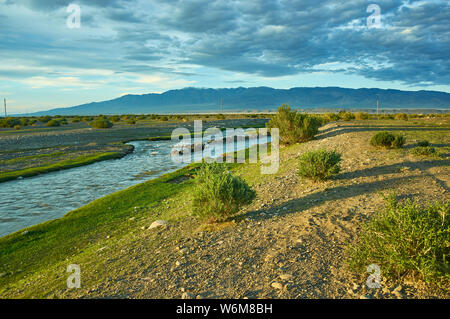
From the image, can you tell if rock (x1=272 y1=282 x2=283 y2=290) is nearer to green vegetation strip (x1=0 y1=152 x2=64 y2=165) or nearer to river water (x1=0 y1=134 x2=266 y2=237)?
river water (x1=0 y1=134 x2=266 y2=237)

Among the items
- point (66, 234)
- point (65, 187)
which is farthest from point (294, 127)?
point (66, 234)

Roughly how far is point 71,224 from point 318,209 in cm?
815

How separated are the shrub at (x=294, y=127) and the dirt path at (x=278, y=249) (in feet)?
39.2

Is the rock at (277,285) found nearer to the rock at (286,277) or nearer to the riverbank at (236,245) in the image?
the riverbank at (236,245)

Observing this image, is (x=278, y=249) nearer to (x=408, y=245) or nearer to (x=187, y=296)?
(x=187, y=296)

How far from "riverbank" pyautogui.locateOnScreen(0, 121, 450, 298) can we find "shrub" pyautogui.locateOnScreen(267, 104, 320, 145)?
9.87m

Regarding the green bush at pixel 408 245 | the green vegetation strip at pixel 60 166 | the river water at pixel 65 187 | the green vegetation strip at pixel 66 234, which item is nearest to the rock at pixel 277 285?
the green bush at pixel 408 245

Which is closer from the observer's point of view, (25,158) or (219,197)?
(219,197)

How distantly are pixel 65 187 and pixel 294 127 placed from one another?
15277 millimetres

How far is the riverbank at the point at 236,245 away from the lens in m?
5.04

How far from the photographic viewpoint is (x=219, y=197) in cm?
774

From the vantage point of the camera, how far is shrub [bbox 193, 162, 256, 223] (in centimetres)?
772
